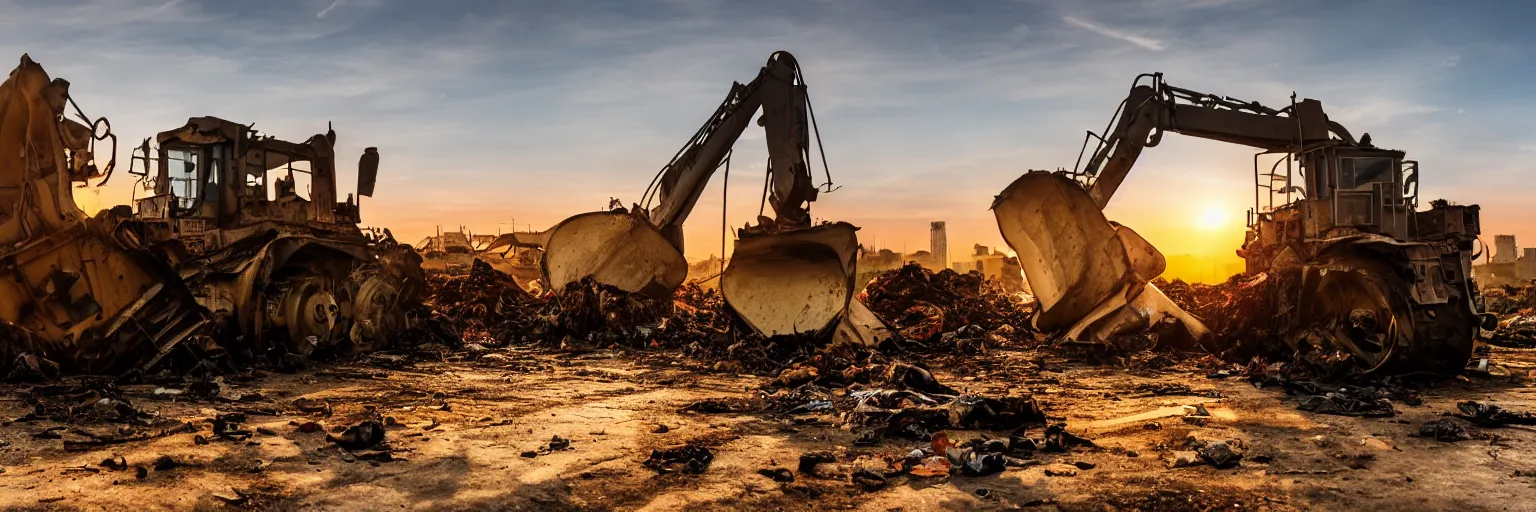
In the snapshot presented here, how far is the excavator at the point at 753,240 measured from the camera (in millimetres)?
13688

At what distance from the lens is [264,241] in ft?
39.0

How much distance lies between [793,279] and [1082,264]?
11.9 ft

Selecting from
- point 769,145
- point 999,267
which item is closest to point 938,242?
point 999,267

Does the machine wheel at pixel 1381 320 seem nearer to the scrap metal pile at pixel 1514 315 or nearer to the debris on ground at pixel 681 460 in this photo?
the scrap metal pile at pixel 1514 315

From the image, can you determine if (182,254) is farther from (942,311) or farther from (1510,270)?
(1510,270)

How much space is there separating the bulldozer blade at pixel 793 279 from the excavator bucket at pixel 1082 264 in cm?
247

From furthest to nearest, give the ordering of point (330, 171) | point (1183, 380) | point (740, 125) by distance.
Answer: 1. point (740, 125)
2. point (330, 171)
3. point (1183, 380)

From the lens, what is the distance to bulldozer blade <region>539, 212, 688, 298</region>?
17.0m

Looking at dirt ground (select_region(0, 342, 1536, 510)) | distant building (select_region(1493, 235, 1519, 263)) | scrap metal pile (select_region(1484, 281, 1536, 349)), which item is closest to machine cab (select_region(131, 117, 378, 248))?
dirt ground (select_region(0, 342, 1536, 510))

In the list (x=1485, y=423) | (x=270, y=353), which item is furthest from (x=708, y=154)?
(x=1485, y=423)

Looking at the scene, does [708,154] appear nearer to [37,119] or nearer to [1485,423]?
[37,119]

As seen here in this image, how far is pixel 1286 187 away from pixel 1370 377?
2680 mm

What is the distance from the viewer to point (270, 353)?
11.5 metres

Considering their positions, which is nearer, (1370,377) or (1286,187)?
(1370,377)
